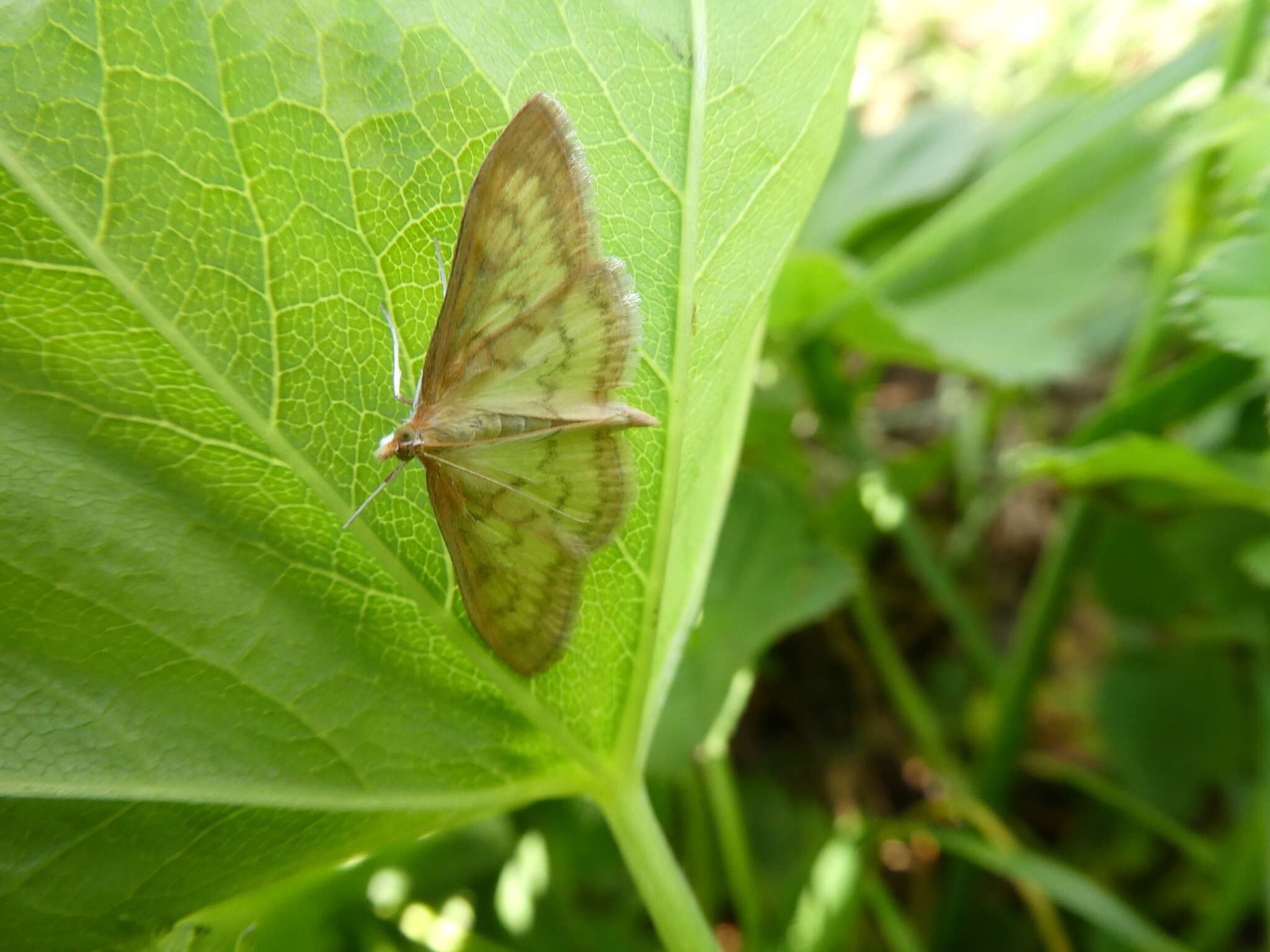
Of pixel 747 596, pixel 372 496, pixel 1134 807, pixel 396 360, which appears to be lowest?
pixel 1134 807

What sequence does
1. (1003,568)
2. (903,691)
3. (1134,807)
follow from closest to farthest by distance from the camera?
(1134,807), (903,691), (1003,568)

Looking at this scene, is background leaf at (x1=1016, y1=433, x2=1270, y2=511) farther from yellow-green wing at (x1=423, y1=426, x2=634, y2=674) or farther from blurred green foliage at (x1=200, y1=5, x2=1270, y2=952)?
yellow-green wing at (x1=423, y1=426, x2=634, y2=674)

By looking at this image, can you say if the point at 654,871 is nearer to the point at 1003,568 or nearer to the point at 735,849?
the point at 735,849

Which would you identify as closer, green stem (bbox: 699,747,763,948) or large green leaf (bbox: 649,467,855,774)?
large green leaf (bbox: 649,467,855,774)

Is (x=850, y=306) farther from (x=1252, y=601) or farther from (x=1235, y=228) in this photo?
(x=1252, y=601)

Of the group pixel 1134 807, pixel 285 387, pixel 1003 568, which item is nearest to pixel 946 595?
pixel 1134 807

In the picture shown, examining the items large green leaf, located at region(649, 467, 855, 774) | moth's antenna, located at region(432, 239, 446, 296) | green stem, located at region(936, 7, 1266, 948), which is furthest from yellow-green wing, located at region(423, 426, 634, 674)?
A: green stem, located at region(936, 7, 1266, 948)

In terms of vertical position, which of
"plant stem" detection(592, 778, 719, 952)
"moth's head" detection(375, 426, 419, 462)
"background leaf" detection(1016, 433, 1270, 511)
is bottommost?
"plant stem" detection(592, 778, 719, 952)

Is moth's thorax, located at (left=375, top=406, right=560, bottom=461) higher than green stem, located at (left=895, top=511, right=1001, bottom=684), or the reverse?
moth's thorax, located at (left=375, top=406, right=560, bottom=461)
